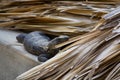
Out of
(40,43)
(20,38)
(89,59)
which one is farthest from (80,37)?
(20,38)

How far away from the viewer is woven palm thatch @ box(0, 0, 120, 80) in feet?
5.28

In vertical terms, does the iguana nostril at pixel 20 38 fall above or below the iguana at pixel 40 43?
below

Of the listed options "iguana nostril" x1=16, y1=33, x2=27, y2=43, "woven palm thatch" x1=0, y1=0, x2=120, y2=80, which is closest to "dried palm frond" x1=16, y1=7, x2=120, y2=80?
"woven palm thatch" x1=0, y1=0, x2=120, y2=80

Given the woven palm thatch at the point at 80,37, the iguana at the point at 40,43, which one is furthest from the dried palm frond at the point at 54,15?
the iguana at the point at 40,43

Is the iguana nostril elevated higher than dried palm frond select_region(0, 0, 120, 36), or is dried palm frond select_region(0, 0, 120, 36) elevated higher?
dried palm frond select_region(0, 0, 120, 36)

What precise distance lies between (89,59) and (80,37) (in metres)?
0.22

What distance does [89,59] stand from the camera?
1.66 metres

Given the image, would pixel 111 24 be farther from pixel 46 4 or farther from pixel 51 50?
pixel 46 4

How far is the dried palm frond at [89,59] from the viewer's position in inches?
62.7

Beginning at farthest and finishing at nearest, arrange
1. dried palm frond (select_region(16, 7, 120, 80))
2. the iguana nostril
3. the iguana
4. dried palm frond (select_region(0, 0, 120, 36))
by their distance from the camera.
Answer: the iguana nostril < dried palm frond (select_region(0, 0, 120, 36)) < the iguana < dried palm frond (select_region(16, 7, 120, 80))

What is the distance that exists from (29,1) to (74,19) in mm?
508

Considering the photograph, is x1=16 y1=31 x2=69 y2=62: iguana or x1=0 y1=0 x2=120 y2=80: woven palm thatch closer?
x1=0 y1=0 x2=120 y2=80: woven palm thatch

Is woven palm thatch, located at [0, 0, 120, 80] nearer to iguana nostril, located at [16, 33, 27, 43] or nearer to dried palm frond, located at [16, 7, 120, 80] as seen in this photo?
dried palm frond, located at [16, 7, 120, 80]

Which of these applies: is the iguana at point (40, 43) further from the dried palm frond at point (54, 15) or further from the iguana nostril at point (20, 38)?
the dried palm frond at point (54, 15)
